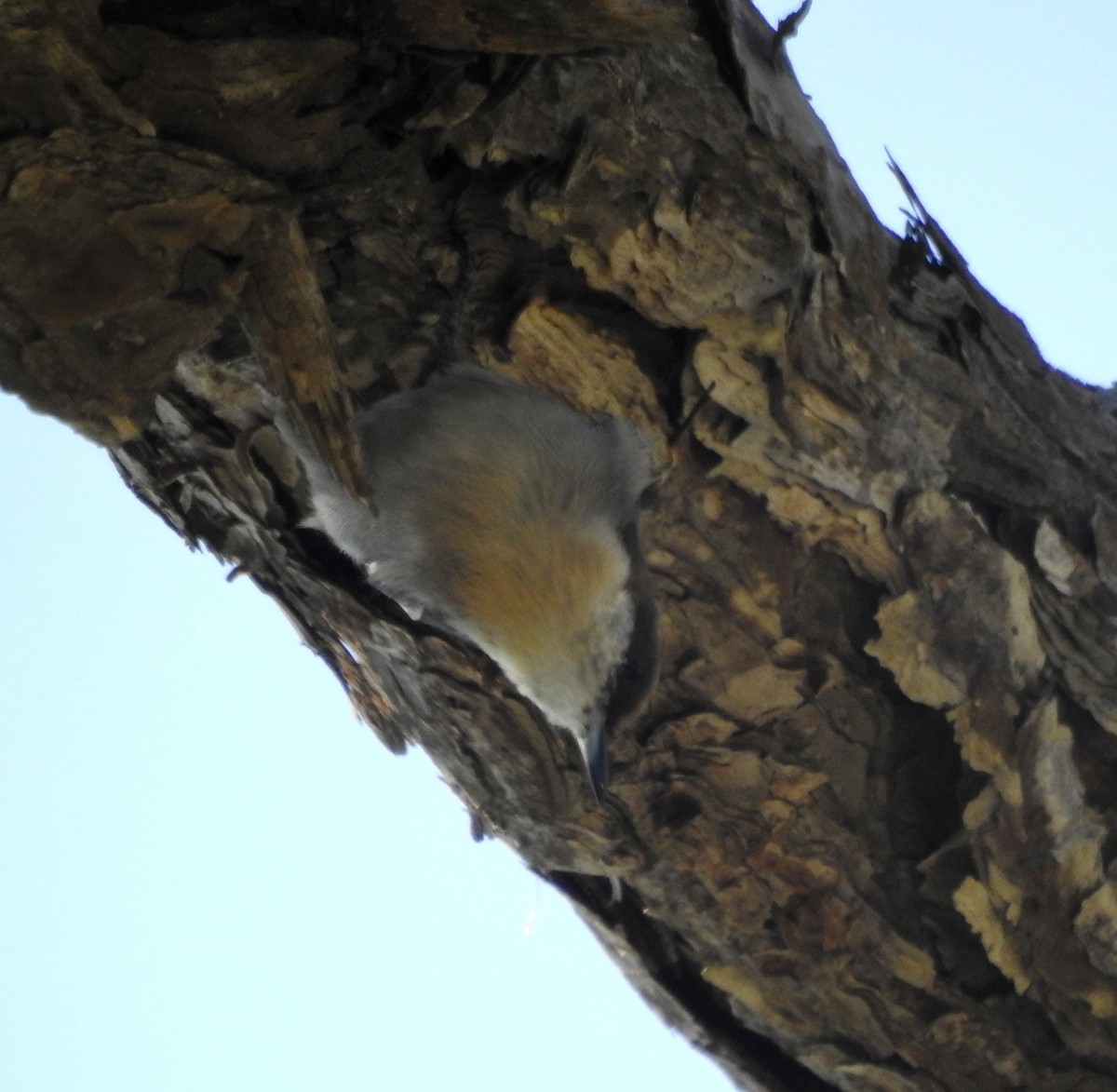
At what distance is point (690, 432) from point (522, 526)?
38cm

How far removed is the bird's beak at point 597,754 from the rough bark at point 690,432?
0.29 metres

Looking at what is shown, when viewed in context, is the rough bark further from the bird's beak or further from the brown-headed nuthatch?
the bird's beak

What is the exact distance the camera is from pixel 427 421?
2338mm

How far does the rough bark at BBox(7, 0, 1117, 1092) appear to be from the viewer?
173 cm

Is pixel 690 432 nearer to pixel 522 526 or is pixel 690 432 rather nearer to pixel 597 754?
pixel 522 526

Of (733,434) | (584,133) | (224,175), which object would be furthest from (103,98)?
(733,434)

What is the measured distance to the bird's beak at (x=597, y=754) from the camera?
2.34m

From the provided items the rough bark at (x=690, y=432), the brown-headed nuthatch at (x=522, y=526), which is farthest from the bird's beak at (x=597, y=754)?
the rough bark at (x=690, y=432)

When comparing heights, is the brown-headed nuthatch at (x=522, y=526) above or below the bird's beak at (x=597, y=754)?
above

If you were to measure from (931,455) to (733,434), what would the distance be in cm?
40

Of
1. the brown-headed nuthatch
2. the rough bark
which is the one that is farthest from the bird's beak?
the rough bark

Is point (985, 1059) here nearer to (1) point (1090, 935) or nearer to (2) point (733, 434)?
(1) point (1090, 935)

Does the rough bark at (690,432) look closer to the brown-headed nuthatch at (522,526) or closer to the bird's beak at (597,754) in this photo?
the brown-headed nuthatch at (522,526)

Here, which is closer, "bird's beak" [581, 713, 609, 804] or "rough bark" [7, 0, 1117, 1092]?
"rough bark" [7, 0, 1117, 1092]
